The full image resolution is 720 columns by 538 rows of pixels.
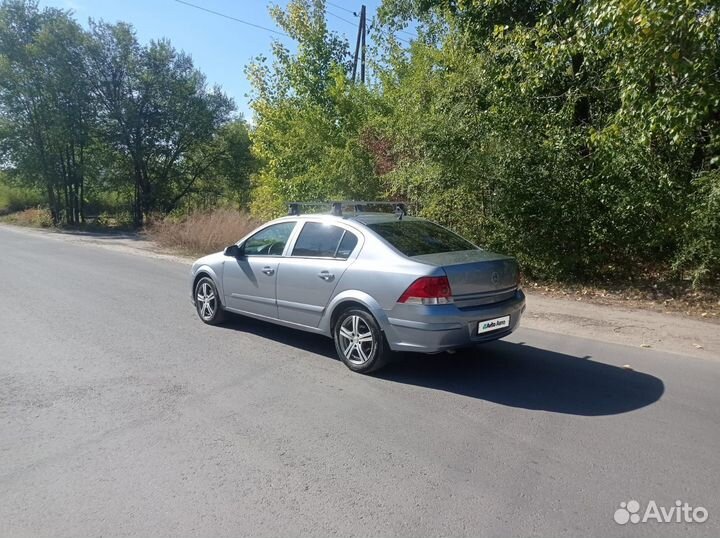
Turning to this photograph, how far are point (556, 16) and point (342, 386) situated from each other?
8.03 meters

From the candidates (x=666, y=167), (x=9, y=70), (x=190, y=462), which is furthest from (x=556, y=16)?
(x=9, y=70)

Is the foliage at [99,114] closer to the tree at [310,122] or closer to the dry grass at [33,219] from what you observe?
the dry grass at [33,219]

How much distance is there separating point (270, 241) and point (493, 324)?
278cm

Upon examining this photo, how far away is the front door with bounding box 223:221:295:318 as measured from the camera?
6230 mm

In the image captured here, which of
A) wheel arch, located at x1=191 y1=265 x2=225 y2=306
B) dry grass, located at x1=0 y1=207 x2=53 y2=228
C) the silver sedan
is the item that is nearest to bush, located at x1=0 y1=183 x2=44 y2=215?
dry grass, located at x1=0 y1=207 x2=53 y2=228

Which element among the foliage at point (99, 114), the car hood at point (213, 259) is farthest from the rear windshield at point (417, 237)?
the foliage at point (99, 114)

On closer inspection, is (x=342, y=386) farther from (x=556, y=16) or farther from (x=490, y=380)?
(x=556, y=16)

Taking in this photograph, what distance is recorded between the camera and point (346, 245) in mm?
5613

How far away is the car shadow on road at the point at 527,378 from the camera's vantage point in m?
4.56

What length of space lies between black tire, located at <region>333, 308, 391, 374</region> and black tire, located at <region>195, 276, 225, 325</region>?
2.21m

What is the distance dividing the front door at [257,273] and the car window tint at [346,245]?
2.81 ft

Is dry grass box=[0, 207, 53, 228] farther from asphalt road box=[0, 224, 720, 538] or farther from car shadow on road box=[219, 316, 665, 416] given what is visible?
car shadow on road box=[219, 316, 665, 416]

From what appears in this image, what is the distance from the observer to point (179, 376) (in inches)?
204

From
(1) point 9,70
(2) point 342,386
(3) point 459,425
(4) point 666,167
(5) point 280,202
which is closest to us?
(3) point 459,425
